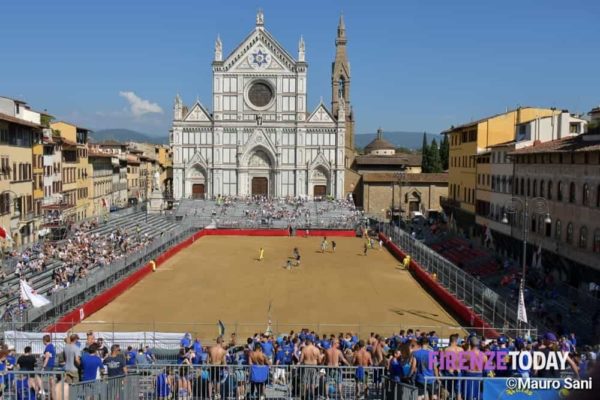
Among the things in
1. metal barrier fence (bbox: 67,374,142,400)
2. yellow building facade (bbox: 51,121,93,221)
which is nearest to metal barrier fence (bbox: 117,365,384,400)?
metal barrier fence (bbox: 67,374,142,400)

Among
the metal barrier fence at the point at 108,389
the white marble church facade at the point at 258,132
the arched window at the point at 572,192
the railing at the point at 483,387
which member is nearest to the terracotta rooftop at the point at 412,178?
the white marble church facade at the point at 258,132

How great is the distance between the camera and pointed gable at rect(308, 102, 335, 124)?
9188 centimetres

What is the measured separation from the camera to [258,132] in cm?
9125

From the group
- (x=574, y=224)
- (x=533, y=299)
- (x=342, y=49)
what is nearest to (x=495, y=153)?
(x=574, y=224)

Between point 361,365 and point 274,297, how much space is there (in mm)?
21673

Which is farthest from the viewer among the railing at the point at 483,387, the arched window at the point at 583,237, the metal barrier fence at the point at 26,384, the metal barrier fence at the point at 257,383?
the arched window at the point at 583,237

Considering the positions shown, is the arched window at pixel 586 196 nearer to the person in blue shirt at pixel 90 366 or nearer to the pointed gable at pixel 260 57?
the person in blue shirt at pixel 90 366

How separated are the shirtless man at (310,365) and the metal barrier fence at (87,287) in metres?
14.1

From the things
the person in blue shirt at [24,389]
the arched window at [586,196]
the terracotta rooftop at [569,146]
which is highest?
the terracotta rooftop at [569,146]

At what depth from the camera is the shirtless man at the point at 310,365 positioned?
15.1 meters

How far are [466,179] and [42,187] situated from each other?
4252 centimetres

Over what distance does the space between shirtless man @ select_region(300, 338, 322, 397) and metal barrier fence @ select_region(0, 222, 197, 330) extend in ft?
46.2

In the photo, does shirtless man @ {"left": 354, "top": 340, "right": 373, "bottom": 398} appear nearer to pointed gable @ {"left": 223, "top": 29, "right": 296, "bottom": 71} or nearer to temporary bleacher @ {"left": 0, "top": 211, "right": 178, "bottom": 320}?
temporary bleacher @ {"left": 0, "top": 211, "right": 178, "bottom": 320}

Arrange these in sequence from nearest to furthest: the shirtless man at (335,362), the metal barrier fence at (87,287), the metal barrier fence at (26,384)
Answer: the metal barrier fence at (26,384) → the shirtless man at (335,362) → the metal barrier fence at (87,287)
